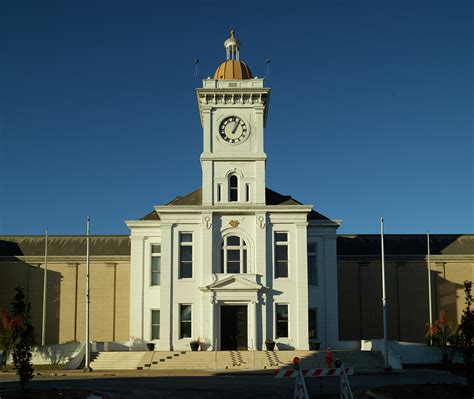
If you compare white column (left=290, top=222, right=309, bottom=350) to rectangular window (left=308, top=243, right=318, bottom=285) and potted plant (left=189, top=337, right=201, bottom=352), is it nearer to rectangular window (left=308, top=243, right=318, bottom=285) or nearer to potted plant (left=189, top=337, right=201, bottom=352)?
rectangular window (left=308, top=243, right=318, bottom=285)

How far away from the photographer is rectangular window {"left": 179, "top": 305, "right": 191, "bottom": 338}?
43344 mm

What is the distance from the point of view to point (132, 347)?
4441cm

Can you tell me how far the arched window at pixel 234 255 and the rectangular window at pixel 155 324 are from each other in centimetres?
591

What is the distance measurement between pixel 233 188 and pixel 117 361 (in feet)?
45.2

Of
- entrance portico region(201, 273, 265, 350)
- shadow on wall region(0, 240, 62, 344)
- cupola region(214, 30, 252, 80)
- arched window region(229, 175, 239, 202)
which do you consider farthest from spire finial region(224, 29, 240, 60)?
shadow on wall region(0, 240, 62, 344)

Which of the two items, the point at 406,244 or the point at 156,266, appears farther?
the point at 406,244

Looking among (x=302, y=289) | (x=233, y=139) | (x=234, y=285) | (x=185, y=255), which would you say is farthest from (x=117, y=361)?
(x=233, y=139)

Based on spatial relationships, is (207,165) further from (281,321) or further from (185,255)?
(281,321)

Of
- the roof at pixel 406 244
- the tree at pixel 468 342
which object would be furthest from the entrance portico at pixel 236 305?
the tree at pixel 468 342

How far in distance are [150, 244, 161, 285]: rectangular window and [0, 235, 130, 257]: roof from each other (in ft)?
34.9

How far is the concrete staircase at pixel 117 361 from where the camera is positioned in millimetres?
38562

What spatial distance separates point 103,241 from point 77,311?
6746mm

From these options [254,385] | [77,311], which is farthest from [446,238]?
[254,385]

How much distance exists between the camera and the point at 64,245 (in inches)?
2312
